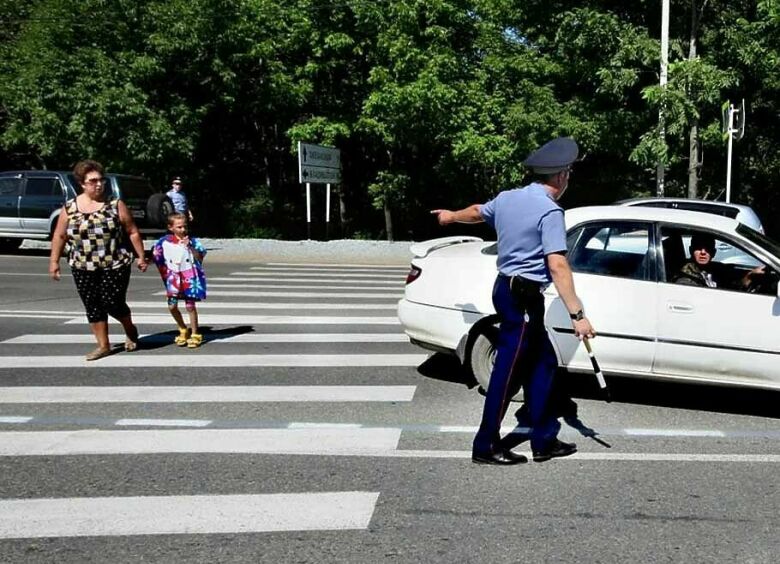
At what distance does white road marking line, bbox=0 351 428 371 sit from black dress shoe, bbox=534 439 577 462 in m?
2.67

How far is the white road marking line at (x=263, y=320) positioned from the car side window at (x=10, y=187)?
11533 millimetres

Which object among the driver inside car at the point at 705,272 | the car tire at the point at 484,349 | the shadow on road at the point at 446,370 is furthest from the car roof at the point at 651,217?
the shadow on road at the point at 446,370

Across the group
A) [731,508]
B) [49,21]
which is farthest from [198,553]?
[49,21]

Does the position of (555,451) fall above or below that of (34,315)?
above

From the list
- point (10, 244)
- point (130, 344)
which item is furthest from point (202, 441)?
point (10, 244)

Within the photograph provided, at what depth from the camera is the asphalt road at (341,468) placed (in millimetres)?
3793

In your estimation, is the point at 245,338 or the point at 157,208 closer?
the point at 245,338

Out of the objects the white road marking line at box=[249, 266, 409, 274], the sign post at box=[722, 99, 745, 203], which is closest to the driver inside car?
the sign post at box=[722, 99, 745, 203]

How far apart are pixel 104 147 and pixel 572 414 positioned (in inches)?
864

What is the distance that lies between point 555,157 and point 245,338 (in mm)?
5135

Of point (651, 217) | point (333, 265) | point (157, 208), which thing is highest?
point (651, 217)

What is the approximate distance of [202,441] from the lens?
17.4 ft

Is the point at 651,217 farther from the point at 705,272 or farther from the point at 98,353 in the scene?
the point at 98,353

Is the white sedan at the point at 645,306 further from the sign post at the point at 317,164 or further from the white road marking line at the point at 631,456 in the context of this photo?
the sign post at the point at 317,164
